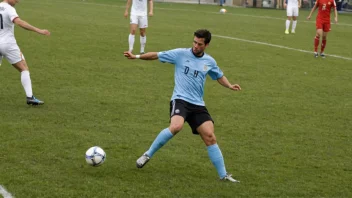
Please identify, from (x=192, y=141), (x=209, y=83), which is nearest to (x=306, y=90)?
(x=209, y=83)

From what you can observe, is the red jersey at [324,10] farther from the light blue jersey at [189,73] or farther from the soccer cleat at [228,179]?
the soccer cleat at [228,179]

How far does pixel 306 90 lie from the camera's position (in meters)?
14.5

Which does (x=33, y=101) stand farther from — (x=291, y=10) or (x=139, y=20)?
(x=291, y=10)

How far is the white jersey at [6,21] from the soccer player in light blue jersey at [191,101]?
3.86 m

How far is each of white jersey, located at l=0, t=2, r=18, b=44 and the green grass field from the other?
123 cm

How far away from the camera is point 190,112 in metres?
7.91

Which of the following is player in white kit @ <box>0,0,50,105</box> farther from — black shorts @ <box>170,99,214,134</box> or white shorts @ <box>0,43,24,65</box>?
black shorts @ <box>170,99,214,134</box>

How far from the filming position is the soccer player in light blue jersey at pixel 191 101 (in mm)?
7781

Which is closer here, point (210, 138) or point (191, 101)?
point (210, 138)

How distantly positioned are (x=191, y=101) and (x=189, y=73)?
36 cm

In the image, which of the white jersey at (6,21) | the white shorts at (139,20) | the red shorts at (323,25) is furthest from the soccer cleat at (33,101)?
the red shorts at (323,25)

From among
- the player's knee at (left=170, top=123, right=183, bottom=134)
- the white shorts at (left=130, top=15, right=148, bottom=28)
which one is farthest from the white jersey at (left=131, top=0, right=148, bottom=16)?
the player's knee at (left=170, top=123, right=183, bottom=134)

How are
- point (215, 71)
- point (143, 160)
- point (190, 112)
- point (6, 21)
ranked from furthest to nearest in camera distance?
point (6, 21)
point (215, 71)
point (143, 160)
point (190, 112)

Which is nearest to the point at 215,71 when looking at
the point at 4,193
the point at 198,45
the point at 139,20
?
the point at 198,45
